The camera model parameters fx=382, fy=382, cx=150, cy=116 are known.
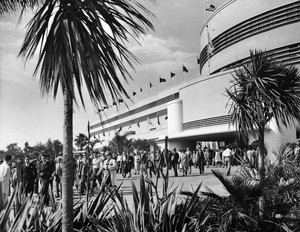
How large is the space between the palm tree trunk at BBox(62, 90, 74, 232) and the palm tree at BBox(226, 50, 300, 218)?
4.51 meters

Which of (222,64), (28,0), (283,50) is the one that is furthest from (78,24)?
(222,64)

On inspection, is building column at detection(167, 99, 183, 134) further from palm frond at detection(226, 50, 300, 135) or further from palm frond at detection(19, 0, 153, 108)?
palm frond at detection(19, 0, 153, 108)

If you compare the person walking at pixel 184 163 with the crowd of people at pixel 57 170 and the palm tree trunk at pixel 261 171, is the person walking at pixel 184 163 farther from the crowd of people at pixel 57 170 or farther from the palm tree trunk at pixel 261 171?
the palm tree trunk at pixel 261 171

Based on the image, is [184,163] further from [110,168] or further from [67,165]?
[67,165]

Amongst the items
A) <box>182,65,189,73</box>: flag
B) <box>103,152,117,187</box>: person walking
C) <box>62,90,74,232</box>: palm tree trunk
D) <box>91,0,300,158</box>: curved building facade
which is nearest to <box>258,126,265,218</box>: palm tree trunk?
<box>62,90,74,232</box>: palm tree trunk

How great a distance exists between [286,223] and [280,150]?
347 cm

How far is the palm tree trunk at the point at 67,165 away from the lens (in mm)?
3844

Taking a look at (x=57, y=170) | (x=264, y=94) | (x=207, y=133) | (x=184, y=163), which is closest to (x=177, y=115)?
(x=207, y=133)

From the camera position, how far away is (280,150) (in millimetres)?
8172

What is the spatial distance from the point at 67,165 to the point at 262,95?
4.94 meters

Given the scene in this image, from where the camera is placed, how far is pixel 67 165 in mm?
3840

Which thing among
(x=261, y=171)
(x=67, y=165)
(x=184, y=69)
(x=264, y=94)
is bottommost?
(x=261, y=171)

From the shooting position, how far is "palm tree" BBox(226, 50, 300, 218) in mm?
7508

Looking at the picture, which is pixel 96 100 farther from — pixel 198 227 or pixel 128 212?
pixel 198 227
